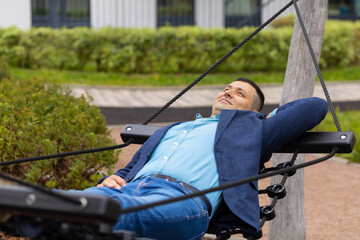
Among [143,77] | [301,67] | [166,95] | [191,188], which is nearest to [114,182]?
[191,188]

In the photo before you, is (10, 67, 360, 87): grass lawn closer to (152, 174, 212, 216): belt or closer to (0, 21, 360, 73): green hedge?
(0, 21, 360, 73): green hedge

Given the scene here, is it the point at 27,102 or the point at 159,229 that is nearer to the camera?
the point at 159,229

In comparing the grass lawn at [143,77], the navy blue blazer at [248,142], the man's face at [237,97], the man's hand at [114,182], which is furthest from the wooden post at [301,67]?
the grass lawn at [143,77]

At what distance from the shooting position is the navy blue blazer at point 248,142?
3283mm

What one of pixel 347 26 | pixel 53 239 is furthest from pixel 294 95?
pixel 347 26

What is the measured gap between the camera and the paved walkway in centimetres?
1126

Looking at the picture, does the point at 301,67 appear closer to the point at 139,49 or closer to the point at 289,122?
the point at 289,122

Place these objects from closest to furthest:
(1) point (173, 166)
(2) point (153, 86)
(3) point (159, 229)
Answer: (3) point (159, 229) < (1) point (173, 166) < (2) point (153, 86)

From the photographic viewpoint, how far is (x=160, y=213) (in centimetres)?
290

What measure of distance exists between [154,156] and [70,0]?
15.5 m

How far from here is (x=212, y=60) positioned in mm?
14578

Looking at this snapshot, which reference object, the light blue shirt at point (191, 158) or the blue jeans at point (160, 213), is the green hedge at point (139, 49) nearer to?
the light blue shirt at point (191, 158)

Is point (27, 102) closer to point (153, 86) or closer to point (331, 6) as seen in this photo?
point (153, 86)

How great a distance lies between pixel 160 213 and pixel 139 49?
1166 centimetres
